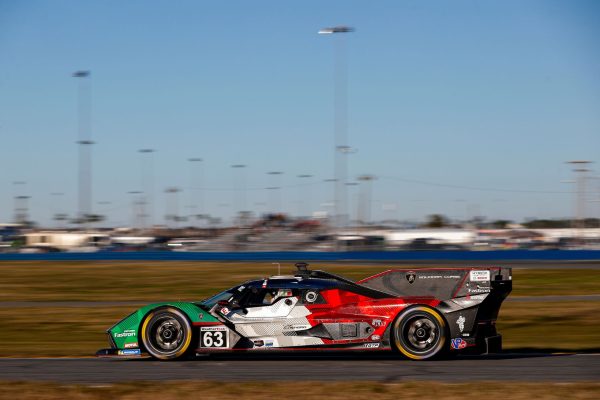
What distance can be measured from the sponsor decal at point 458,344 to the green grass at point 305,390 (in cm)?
188

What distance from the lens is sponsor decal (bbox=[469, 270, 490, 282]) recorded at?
1130 cm

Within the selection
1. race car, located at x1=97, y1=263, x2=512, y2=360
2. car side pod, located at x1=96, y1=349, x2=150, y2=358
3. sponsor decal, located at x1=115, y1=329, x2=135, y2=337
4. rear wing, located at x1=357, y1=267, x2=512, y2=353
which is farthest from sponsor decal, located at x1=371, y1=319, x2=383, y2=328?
sponsor decal, located at x1=115, y1=329, x2=135, y2=337

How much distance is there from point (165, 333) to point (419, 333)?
11.7 feet

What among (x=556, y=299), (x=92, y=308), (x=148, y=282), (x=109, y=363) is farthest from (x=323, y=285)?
(x=148, y=282)

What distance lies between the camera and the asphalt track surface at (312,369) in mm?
9828

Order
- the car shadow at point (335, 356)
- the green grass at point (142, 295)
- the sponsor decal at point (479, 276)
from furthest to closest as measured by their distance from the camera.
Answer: the green grass at point (142, 295) < the car shadow at point (335, 356) < the sponsor decal at point (479, 276)

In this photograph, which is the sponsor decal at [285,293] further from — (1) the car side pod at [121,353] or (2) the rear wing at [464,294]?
(1) the car side pod at [121,353]

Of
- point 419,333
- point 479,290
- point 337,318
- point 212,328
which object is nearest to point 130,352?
point 212,328

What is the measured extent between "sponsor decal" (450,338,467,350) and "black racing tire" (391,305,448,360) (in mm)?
101

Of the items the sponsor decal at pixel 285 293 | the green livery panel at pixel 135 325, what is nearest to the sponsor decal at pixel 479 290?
the sponsor decal at pixel 285 293

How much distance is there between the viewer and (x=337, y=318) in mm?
11305

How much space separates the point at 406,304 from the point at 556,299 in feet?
48.2

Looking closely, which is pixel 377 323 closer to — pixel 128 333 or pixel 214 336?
pixel 214 336

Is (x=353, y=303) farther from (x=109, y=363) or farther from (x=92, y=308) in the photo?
(x=92, y=308)
